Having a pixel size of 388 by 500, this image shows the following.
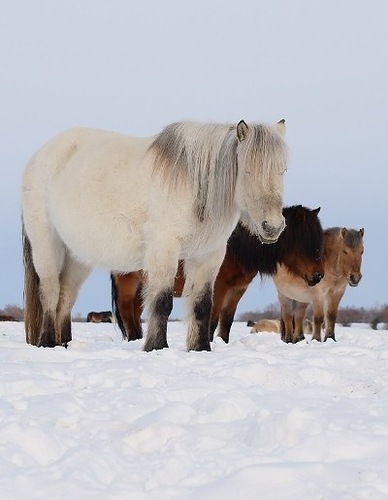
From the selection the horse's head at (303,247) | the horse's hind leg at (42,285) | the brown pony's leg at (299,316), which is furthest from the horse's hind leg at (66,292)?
the brown pony's leg at (299,316)

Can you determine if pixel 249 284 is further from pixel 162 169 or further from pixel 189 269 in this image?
pixel 162 169

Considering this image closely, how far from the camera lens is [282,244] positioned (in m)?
10.7

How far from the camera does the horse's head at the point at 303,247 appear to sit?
1072 centimetres

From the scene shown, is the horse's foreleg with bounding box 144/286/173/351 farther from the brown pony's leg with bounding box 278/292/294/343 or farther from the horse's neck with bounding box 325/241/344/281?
the horse's neck with bounding box 325/241/344/281

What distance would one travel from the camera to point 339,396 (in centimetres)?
412

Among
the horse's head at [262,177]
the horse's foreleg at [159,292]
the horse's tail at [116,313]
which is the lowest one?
the horse's tail at [116,313]

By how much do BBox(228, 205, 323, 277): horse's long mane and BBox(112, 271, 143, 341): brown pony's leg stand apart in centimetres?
156

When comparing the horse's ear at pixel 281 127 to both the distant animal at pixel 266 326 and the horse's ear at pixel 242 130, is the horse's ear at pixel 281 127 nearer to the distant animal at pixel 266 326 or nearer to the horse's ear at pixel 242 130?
the horse's ear at pixel 242 130

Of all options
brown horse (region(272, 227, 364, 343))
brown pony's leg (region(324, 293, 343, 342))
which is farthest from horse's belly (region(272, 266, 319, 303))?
brown pony's leg (region(324, 293, 343, 342))

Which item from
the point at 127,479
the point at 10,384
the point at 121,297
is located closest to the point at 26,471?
the point at 127,479

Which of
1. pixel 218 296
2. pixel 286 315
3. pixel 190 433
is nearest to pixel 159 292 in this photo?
pixel 190 433

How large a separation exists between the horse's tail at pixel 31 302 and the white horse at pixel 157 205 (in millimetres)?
24

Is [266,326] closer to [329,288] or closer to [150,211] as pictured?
[329,288]

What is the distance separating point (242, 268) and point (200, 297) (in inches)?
128
